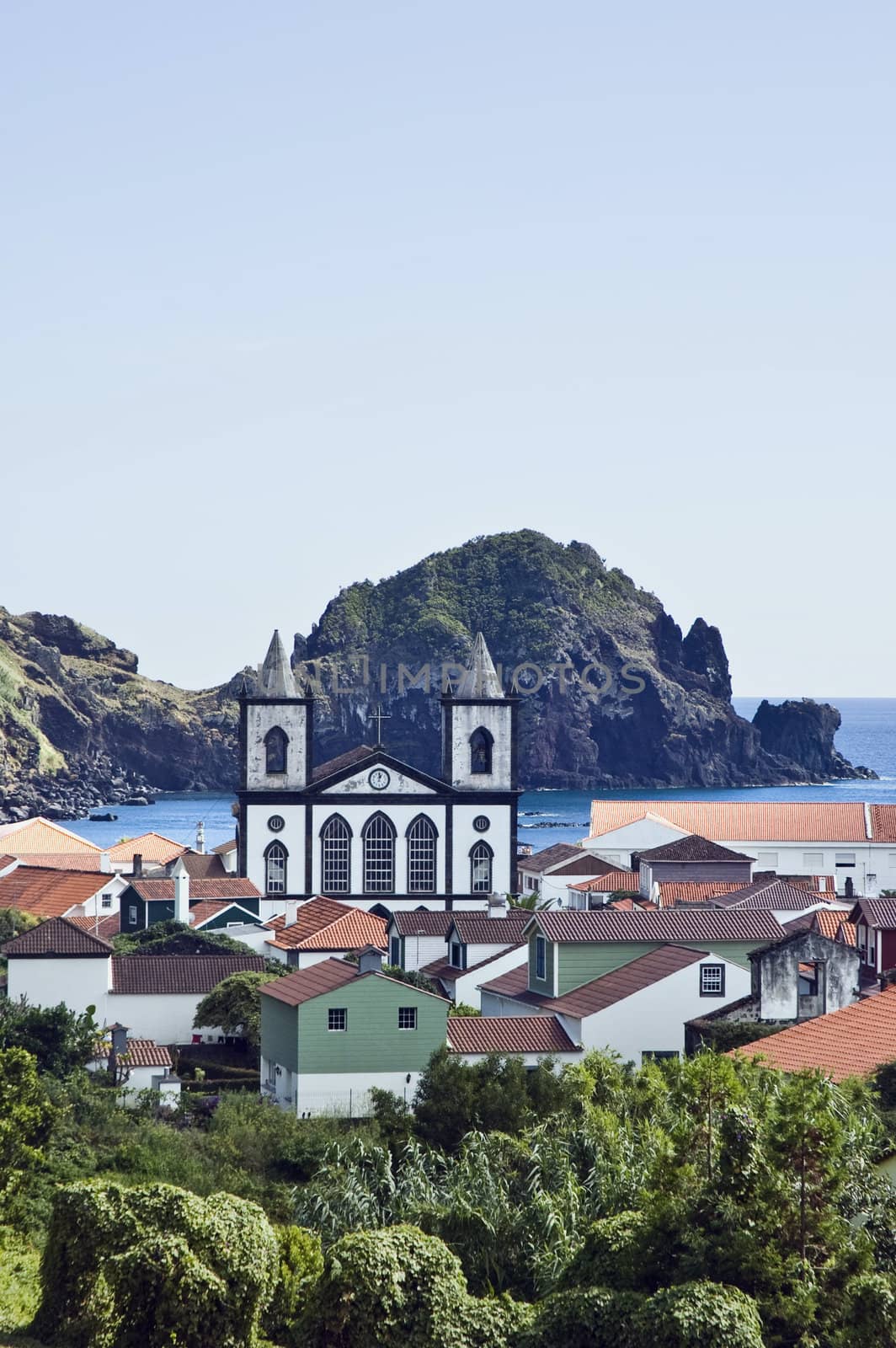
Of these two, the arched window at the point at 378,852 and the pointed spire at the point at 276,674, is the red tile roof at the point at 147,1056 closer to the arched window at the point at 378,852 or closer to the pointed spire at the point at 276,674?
the arched window at the point at 378,852

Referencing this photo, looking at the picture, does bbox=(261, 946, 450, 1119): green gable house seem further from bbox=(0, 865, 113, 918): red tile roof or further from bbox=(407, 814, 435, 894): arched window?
bbox=(407, 814, 435, 894): arched window

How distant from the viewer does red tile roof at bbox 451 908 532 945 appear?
4356cm

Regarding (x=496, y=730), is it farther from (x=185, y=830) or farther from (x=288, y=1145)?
(x=185, y=830)

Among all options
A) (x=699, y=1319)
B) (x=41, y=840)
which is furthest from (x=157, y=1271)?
(x=41, y=840)

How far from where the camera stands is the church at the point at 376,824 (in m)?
63.6

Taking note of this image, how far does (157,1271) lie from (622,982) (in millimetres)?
→ 18542

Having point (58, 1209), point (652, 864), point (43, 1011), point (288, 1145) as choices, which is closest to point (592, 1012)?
point (288, 1145)

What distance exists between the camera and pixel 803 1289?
1706 cm

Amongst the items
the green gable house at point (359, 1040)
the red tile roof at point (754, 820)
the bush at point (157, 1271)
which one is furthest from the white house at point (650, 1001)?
the red tile roof at point (754, 820)

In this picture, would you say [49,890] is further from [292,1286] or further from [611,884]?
[292,1286]

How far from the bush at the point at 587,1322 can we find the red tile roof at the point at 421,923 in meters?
29.5

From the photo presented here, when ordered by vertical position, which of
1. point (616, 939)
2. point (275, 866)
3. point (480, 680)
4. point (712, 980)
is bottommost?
point (712, 980)

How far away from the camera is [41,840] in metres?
83.2

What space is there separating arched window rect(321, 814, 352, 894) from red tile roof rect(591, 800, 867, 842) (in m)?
21.0
